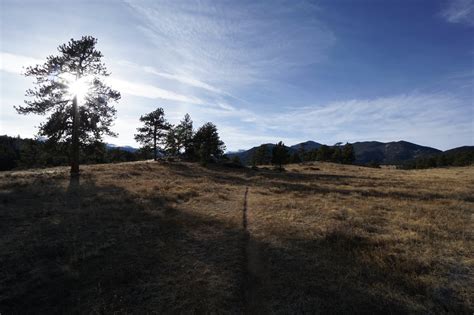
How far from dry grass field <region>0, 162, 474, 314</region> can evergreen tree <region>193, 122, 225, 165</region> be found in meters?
39.4

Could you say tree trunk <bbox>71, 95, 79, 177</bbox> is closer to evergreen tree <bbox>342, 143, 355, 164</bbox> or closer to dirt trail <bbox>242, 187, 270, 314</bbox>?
dirt trail <bbox>242, 187, 270, 314</bbox>

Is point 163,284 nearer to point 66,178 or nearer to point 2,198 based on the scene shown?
point 2,198

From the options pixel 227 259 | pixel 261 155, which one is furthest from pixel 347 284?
pixel 261 155

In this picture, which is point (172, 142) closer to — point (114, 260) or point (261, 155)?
point (261, 155)

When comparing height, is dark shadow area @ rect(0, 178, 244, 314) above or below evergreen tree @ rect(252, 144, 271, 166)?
below

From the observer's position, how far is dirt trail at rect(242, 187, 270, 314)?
620 cm

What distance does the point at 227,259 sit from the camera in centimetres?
877

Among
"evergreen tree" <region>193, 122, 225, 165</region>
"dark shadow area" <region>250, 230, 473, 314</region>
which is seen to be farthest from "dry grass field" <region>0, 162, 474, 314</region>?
"evergreen tree" <region>193, 122, 225, 165</region>

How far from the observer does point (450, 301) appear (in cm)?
648

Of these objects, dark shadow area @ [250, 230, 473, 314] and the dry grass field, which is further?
the dry grass field

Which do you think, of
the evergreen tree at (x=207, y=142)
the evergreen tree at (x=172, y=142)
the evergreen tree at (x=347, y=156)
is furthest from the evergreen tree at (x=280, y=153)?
the evergreen tree at (x=347, y=156)

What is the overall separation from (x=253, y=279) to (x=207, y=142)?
165ft

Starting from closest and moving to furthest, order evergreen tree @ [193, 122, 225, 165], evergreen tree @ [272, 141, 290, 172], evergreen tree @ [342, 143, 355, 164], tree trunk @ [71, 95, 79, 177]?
tree trunk @ [71, 95, 79, 177]
evergreen tree @ [193, 122, 225, 165]
evergreen tree @ [272, 141, 290, 172]
evergreen tree @ [342, 143, 355, 164]

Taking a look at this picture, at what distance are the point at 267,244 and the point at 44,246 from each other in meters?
8.04
